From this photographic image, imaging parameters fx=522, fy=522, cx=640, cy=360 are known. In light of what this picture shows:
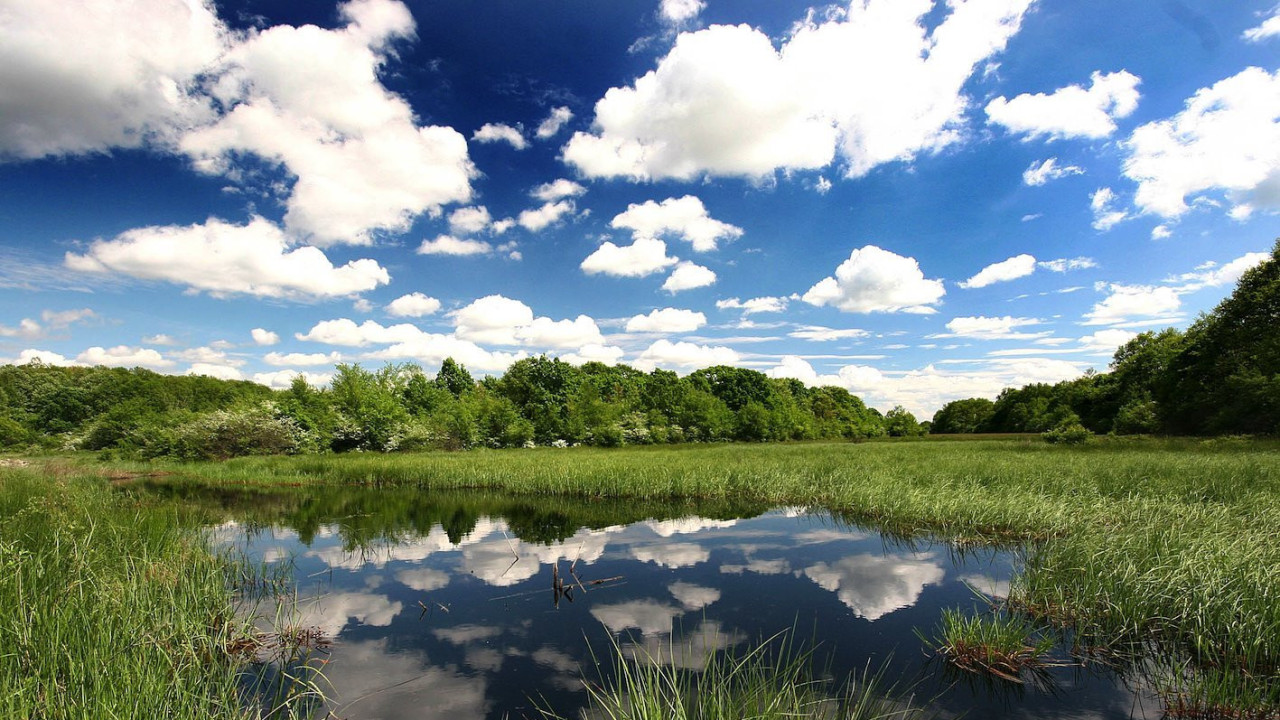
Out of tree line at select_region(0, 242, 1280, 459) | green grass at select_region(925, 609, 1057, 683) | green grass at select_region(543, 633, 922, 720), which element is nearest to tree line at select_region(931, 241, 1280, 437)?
tree line at select_region(0, 242, 1280, 459)

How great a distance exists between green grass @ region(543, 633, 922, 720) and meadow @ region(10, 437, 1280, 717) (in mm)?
3030

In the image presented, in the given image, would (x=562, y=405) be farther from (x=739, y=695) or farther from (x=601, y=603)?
(x=739, y=695)

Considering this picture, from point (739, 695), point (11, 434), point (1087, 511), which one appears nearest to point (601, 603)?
point (739, 695)

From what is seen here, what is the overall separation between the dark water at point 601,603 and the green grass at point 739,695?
0.33 metres

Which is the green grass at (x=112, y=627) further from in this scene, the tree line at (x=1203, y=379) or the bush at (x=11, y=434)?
the bush at (x=11, y=434)

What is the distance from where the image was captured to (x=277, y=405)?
4681 cm

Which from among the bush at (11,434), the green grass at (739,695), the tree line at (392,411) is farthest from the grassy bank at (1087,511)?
the bush at (11,434)

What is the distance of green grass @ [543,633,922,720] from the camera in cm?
427

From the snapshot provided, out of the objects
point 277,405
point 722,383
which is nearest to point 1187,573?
→ point 277,405

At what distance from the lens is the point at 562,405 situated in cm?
6341

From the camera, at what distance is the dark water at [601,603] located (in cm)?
596

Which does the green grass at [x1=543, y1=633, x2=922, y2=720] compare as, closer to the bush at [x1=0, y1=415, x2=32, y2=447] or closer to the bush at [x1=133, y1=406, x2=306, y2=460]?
the bush at [x1=133, y1=406, x2=306, y2=460]

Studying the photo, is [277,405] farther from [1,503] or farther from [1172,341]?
[1172,341]

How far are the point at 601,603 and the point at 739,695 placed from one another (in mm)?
4249
